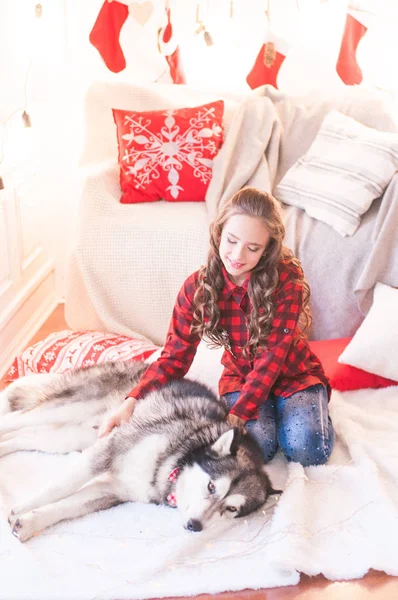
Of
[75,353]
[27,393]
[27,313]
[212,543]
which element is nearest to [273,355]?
[212,543]

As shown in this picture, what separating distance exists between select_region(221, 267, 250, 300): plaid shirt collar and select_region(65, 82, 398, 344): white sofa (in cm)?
76

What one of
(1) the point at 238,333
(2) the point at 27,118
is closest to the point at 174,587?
(1) the point at 238,333

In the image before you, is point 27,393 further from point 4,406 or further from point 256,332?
point 256,332

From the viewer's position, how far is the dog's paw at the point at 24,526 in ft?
5.61

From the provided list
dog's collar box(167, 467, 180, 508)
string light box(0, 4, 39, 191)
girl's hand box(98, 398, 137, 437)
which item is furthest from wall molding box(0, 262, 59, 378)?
dog's collar box(167, 467, 180, 508)

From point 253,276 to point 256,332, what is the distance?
6.1 inches

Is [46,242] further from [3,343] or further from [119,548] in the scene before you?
[119,548]

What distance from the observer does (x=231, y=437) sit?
5.55 feet

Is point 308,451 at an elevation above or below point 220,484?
below

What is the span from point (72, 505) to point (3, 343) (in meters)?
1.22

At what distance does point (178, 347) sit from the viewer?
208 cm

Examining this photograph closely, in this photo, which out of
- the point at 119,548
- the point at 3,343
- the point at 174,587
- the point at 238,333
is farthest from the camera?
the point at 3,343

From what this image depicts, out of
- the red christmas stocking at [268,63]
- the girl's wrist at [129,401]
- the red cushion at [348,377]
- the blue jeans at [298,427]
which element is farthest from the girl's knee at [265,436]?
the red christmas stocking at [268,63]

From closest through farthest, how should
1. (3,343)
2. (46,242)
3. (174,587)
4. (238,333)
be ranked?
(174,587) < (238,333) < (3,343) < (46,242)
